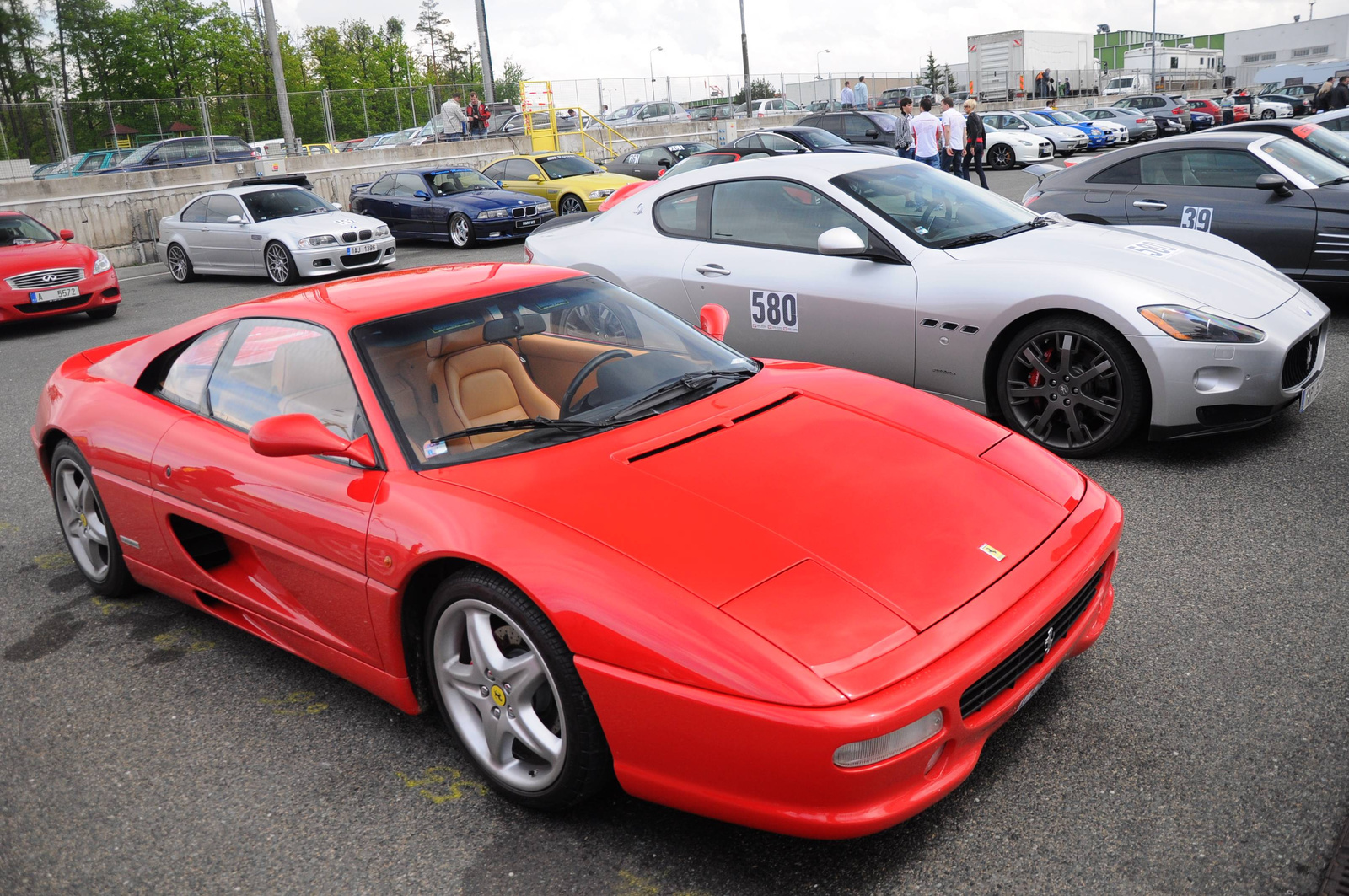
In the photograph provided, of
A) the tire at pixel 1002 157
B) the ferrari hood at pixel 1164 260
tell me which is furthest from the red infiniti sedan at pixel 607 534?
the tire at pixel 1002 157

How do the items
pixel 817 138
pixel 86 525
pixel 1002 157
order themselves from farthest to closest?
pixel 1002 157
pixel 817 138
pixel 86 525

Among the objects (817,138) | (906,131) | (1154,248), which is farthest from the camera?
(817,138)

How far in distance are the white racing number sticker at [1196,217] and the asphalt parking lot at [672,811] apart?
4.11 m

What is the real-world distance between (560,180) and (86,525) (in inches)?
582

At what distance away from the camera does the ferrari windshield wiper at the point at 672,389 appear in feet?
9.93

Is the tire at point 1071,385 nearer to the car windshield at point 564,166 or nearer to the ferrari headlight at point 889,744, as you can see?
the ferrari headlight at point 889,744

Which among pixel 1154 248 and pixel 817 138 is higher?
pixel 817 138

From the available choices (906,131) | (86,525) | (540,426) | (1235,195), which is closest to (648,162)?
(906,131)

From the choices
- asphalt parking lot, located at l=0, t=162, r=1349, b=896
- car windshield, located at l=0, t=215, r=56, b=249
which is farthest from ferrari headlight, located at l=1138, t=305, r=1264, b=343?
car windshield, located at l=0, t=215, r=56, b=249

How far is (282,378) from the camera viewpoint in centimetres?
326

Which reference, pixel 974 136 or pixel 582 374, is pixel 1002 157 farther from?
pixel 582 374

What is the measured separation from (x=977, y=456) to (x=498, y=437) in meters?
1.36

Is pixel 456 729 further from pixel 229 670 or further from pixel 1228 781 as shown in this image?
pixel 1228 781

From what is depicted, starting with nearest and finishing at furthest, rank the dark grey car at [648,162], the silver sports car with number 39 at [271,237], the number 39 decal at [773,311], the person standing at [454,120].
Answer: the number 39 decal at [773,311], the silver sports car with number 39 at [271,237], the dark grey car at [648,162], the person standing at [454,120]
